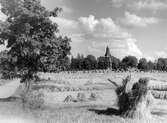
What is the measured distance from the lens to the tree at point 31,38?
17.7 meters

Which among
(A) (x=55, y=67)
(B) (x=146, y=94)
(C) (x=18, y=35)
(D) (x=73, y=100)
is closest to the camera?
(B) (x=146, y=94)

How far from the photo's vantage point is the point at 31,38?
1783cm

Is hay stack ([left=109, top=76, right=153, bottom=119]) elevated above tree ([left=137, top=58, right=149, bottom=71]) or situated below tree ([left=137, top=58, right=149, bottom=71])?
below

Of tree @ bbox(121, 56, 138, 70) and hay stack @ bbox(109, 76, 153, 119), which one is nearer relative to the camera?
hay stack @ bbox(109, 76, 153, 119)

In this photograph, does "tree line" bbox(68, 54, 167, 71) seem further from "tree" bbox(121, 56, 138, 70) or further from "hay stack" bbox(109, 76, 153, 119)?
"hay stack" bbox(109, 76, 153, 119)

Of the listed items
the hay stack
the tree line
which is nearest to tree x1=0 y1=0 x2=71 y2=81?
the hay stack

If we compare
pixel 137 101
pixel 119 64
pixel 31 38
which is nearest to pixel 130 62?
pixel 119 64

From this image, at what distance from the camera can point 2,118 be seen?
40.0 feet

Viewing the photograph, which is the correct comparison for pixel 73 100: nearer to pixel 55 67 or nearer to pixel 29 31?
pixel 55 67

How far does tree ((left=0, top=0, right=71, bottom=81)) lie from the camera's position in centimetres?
1769

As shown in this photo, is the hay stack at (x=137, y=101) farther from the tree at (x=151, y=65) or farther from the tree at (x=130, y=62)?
the tree at (x=151, y=65)

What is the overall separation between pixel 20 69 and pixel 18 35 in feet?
8.98

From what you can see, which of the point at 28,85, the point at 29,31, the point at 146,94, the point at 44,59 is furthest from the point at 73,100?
the point at 146,94

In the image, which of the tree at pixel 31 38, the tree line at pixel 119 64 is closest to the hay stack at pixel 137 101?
the tree at pixel 31 38
